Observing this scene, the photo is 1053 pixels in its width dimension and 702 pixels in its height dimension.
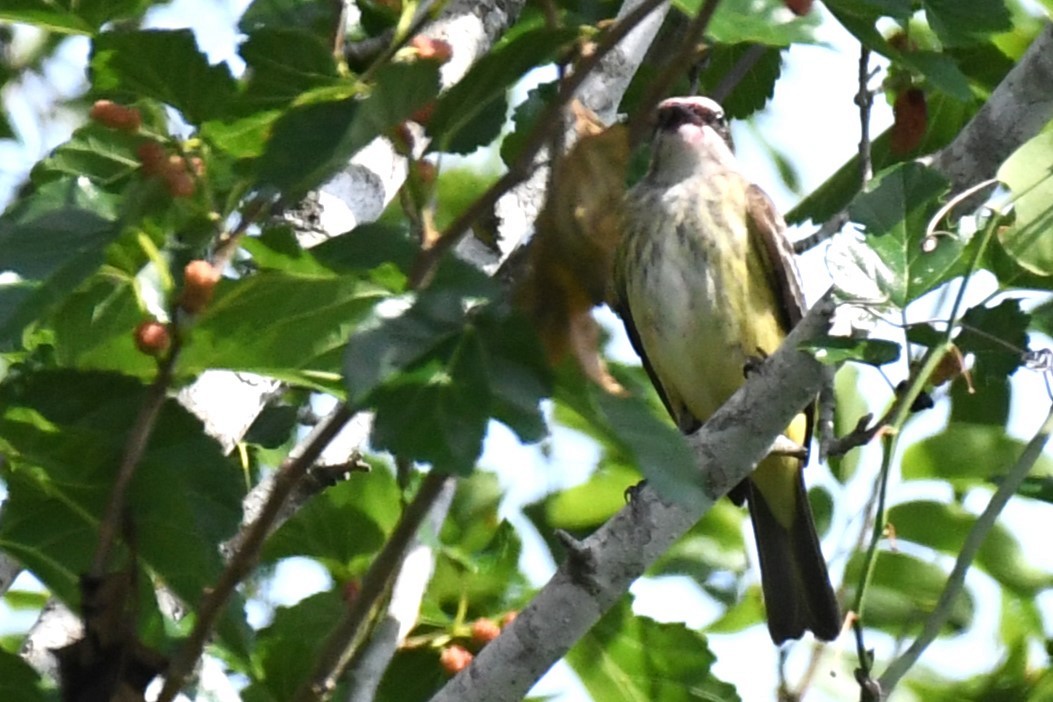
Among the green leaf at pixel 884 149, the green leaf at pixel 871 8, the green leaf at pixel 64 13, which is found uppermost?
the green leaf at pixel 884 149

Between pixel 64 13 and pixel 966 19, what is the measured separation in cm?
97

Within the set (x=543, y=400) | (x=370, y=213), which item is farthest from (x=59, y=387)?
(x=370, y=213)

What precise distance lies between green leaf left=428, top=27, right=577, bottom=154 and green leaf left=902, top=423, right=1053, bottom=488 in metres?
1.71

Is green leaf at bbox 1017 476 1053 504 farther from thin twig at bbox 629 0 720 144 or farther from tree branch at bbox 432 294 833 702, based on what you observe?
thin twig at bbox 629 0 720 144

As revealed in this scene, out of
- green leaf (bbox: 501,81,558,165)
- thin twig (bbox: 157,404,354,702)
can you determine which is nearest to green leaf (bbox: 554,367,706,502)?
thin twig (bbox: 157,404,354,702)

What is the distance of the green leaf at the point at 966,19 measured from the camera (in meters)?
1.71

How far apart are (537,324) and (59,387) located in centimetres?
61

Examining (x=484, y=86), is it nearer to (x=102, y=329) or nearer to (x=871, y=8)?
A: (x=871, y=8)

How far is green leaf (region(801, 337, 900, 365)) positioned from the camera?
174 centimetres

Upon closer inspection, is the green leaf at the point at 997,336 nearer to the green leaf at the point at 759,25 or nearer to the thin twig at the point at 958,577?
the thin twig at the point at 958,577

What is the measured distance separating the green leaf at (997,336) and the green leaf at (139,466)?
950 millimetres

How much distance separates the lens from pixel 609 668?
262cm

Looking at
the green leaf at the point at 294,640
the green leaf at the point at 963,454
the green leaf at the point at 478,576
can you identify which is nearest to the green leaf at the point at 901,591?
the green leaf at the point at 963,454

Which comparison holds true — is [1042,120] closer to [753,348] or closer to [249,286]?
[249,286]
